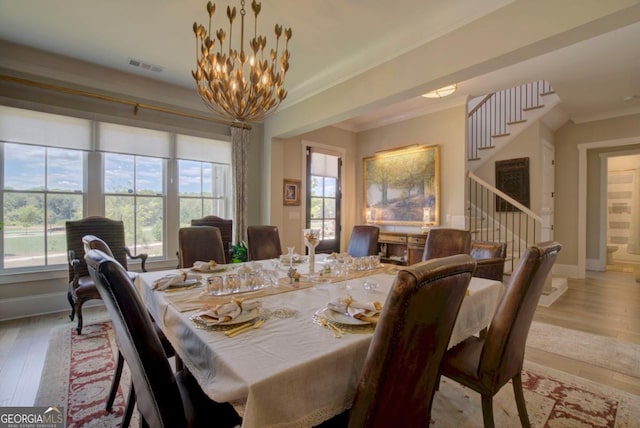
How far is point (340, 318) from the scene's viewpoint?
1.23m

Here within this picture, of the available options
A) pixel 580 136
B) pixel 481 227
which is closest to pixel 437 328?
pixel 481 227

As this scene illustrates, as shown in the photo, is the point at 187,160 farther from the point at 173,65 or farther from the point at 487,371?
the point at 487,371

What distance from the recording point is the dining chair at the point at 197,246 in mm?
2650

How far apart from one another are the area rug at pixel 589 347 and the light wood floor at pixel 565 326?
4.3 inches

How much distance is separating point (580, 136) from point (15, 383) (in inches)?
325

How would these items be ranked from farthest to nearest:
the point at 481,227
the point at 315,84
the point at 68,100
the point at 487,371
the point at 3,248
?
the point at 481,227 < the point at 315,84 < the point at 68,100 < the point at 3,248 < the point at 487,371

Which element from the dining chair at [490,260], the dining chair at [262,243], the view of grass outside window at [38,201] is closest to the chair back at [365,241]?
the dining chair at [262,243]

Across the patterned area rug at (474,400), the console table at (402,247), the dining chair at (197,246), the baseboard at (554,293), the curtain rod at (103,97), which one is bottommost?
the patterned area rug at (474,400)

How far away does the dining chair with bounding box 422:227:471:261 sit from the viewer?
262 cm

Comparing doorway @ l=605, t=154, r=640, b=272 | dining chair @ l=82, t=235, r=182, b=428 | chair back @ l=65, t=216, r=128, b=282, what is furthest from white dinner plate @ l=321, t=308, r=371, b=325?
doorway @ l=605, t=154, r=640, b=272

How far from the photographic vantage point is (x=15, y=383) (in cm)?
202

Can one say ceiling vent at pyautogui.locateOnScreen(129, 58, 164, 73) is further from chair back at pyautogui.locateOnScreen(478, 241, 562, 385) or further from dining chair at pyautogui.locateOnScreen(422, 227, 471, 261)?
chair back at pyautogui.locateOnScreen(478, 241, 562, 385)

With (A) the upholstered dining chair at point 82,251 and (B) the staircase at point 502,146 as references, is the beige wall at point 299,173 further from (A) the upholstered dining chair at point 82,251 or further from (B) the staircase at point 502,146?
(B) the staircase at point 502,146

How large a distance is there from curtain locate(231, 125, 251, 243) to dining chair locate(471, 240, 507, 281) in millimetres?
3265
